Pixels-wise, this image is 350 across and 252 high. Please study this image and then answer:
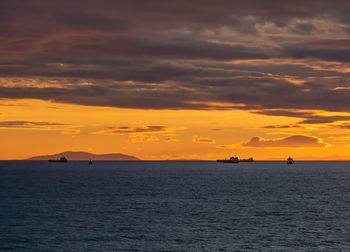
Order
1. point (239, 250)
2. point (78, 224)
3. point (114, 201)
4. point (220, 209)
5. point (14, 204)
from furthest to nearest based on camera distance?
point (114, 201) < point (14, 204) < point (220, 209) < point (78, 224) < point (239, 250)

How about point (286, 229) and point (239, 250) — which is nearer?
point (239, 250)

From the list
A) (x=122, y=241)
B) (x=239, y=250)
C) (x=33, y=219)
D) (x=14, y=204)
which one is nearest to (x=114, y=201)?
(x=14, y=204)

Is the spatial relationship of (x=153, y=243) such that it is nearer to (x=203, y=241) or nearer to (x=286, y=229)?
Result: (x=203, y=241)

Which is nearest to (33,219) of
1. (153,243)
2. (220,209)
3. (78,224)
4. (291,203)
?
(78,224)

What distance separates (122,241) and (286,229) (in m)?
25.5

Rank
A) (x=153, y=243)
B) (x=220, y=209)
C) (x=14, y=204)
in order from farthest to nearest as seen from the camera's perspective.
→ (x=14, y=204)
(x=220, y=209)
(x=153, y=243)

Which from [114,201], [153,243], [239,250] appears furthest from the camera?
→ [114,201]

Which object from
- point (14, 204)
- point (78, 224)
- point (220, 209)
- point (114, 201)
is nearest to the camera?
point (78, 224)

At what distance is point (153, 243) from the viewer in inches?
2402

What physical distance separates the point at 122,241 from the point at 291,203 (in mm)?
57249

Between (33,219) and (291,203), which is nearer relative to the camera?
(33,219)

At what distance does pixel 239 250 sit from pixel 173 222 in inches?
887

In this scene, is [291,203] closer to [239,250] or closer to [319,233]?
[319,233]

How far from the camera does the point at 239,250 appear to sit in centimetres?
5688
